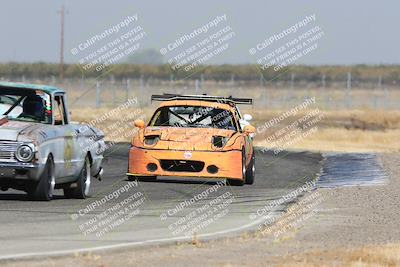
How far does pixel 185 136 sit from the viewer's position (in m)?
21.9

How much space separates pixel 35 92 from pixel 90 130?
1.66 m

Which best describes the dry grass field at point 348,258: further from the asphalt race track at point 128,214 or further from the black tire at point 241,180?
the black tire at point 241,180

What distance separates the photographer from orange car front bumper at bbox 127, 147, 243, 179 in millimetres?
21625

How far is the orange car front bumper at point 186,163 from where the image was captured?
21.6 metres

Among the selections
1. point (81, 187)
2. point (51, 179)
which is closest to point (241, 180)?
point (81, 187)

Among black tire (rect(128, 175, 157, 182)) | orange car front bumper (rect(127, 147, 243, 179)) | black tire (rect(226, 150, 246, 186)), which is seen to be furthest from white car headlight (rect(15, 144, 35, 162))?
black tire (rect(226, 150, 246, 186))

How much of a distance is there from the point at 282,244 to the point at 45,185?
5400mm

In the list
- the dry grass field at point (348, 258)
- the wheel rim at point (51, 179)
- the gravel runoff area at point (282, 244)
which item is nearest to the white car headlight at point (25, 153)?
the wheel rim at point (51, 179)

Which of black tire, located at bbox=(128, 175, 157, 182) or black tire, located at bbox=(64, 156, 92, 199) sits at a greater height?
black tire, located at bbox=(64, 156, 92, 199)

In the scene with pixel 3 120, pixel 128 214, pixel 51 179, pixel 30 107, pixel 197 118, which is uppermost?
pixel 30 107

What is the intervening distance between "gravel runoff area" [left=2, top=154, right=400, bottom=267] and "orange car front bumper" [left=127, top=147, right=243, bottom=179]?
12.5 ft

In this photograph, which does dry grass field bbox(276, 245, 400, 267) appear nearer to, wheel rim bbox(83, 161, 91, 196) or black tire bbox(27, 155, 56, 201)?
black tire bbox(27, 155, 56, 201)

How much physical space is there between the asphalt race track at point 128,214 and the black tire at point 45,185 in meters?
0.15

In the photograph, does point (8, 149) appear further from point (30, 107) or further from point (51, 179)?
point (30, 107)
